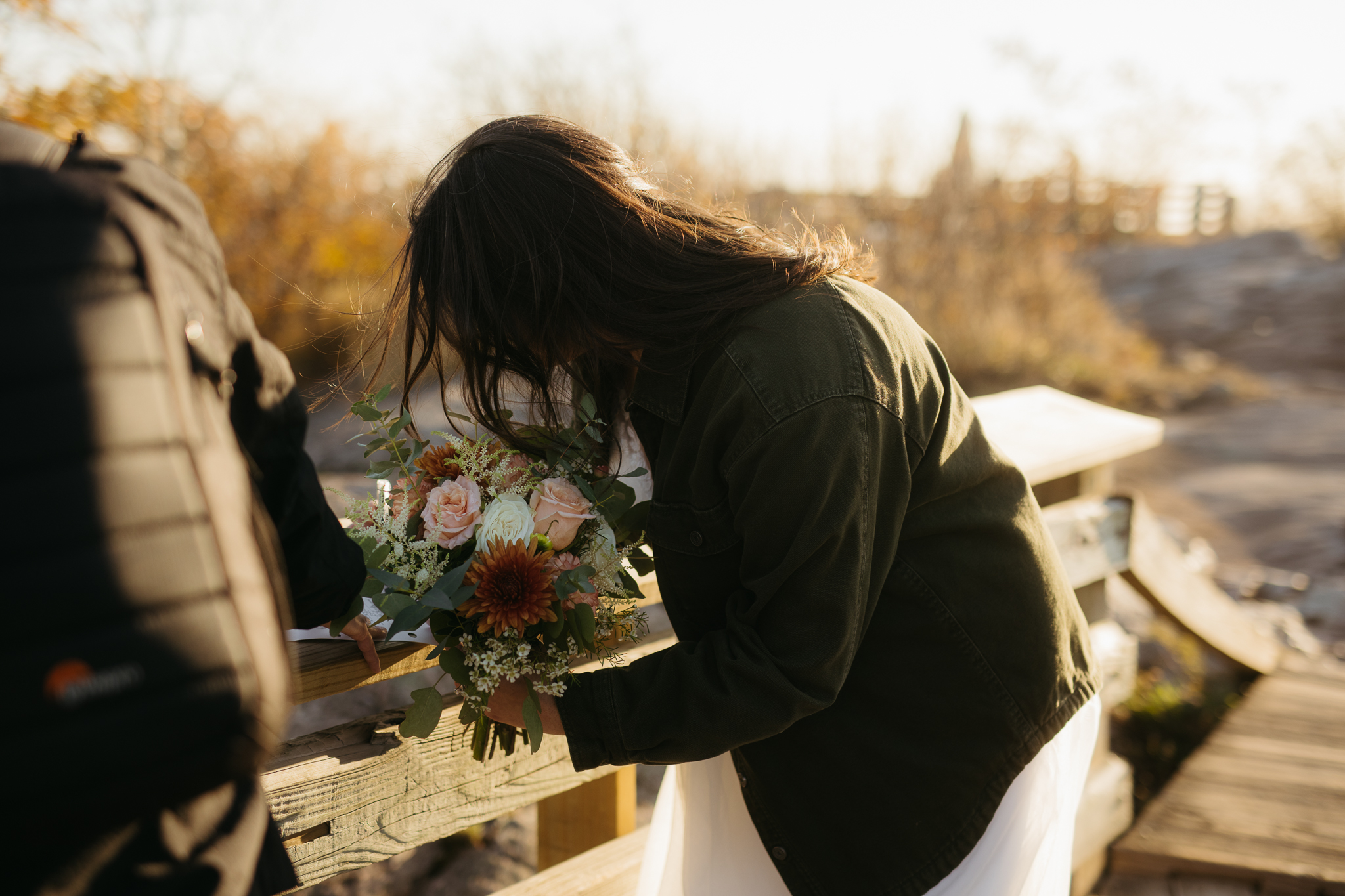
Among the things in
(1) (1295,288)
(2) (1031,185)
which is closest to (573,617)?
(2) (1031,185)

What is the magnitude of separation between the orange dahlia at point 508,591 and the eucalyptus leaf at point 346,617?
141mm

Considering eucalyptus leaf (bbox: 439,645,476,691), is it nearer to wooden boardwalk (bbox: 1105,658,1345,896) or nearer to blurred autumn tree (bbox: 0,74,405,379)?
wooden boardwalk (bbox: 1105,658,1345,896)

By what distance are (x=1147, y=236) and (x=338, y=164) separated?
15561 mm

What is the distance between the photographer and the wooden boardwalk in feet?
9.41

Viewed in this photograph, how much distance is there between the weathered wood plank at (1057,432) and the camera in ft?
8.59

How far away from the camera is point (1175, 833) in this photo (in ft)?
10.2

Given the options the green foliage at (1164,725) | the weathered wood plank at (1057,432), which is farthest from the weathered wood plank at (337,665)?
the green foliage at (1164,725)

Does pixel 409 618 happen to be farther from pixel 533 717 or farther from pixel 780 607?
pixel 780 607

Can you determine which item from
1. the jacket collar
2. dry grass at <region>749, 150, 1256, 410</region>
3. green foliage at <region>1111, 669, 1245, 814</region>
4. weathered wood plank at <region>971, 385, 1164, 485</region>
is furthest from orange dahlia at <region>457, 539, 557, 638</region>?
dry grass at <region>749, 150, 1256, 410</region>

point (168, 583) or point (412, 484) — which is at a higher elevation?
point (168, 583)

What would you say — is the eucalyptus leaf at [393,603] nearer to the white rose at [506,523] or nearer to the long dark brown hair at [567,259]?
the white rose at [506,523]

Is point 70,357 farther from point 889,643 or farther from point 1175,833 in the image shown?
point 1175,833

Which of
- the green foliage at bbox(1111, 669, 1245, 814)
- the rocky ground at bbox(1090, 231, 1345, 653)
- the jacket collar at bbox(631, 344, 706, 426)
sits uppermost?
the jacket collar at bbox(631, 344, 706, 426)

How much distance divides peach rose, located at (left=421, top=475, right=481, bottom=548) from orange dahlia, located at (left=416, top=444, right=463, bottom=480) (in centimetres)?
7
